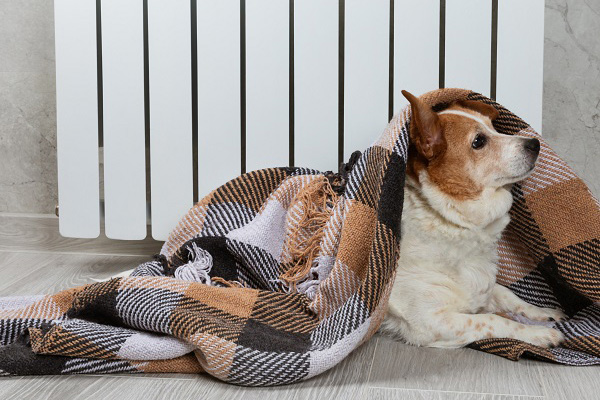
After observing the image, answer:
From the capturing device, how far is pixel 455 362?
1.29m

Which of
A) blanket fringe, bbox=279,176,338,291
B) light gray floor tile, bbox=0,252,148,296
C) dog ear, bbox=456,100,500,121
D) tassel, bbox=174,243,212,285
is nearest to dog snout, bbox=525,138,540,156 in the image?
dog ear, bbox=456,100,500,121

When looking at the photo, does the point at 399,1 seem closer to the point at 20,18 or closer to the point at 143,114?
the point at 143,114

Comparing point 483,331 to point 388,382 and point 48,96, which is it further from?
point 48,96

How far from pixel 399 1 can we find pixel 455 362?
0.90 meters

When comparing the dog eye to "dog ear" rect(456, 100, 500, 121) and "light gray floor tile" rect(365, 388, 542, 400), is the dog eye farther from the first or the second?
"light gray floor tile" rect(365, 388, 542, 400)

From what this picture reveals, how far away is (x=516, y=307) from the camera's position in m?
1.49

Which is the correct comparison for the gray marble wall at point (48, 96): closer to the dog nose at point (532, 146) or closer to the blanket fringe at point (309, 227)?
the dog nose at point (532, 146)

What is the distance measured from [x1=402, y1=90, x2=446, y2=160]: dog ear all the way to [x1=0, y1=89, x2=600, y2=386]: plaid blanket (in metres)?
0.03

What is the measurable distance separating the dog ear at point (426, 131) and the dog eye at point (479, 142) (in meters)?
0.06

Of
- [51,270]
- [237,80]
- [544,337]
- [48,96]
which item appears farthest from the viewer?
[48,96]

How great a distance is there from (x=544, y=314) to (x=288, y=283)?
1.75 feet

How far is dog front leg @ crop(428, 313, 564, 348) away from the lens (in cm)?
133

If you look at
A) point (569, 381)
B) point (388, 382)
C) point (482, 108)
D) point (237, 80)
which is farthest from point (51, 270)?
point (569, 381)

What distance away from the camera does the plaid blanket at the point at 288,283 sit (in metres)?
1.21
